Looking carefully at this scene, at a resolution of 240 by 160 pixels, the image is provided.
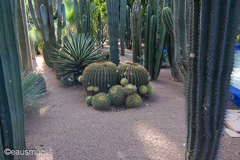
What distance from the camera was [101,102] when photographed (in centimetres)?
427

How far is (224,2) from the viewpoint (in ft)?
5.79

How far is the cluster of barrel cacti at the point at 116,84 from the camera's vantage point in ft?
14.4

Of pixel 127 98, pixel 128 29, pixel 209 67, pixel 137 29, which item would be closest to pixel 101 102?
pixel 127 98

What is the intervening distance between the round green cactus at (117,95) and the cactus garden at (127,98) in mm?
22

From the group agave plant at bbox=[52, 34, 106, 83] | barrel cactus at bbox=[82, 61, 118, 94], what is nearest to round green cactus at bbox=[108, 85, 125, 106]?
barrel cactus at bbox=[82, 61, 118, 94]

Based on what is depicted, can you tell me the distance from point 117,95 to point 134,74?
68 centimetres

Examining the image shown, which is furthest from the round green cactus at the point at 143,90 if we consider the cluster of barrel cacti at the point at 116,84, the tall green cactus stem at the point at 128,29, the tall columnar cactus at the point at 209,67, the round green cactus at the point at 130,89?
the tall green cactus stem at the point at 128,29

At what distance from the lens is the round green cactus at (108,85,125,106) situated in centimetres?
439

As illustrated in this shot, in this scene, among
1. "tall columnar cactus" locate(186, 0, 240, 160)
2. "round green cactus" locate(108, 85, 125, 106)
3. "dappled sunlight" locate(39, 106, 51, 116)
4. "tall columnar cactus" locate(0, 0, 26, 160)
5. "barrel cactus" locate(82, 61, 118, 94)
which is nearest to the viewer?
"tall columnar cactus" locate(186, 0, 240, 160)

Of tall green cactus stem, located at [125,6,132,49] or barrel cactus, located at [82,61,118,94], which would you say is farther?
tall green cactus stem, located at [125,6,132,49]

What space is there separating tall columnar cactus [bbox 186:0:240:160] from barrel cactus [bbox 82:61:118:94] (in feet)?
8.90

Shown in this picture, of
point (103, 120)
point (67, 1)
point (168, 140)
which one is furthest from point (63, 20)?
point (67, 1)

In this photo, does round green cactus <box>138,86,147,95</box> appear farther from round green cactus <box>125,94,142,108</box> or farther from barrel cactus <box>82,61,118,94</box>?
barrel cactus <box>82,61,118,94</box>

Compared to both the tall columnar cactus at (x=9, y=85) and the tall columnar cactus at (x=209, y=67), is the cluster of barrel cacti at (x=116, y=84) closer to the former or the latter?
the tall columnar cactus at (x=9, y=85)
